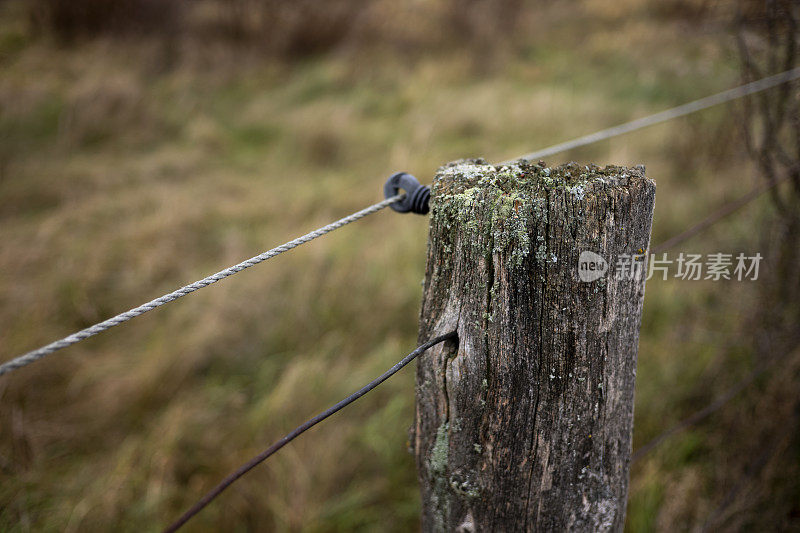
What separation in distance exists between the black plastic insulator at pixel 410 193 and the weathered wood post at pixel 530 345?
0.40 ft

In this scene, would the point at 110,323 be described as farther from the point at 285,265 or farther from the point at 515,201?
the point at 285,265

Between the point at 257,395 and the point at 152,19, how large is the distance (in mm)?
6506

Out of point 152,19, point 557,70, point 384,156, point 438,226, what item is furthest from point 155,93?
point 438,226

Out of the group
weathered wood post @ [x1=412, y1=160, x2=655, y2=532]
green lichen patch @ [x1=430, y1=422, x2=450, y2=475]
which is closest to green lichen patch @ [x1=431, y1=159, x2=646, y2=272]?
weathered wood post @ [x1=412, y1=160, x2=655, y2=532]

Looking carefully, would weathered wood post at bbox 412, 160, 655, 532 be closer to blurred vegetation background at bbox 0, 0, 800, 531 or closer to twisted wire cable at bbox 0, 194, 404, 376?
twisted wire cable at bbox 0, 194, 404, 376

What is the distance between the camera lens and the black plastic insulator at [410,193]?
38.0 inches

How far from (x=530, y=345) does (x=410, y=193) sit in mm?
400

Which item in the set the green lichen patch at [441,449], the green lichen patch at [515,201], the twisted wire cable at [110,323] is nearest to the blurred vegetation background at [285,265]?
the green lichen patch at [441,449]

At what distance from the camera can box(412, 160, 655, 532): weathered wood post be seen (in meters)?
0.71

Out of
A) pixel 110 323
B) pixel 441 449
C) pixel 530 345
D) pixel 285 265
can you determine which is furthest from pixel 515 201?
pixel 285 265

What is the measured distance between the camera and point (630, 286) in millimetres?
773

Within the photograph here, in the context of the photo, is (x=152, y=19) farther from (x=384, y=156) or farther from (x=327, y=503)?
(x=327, y=503)

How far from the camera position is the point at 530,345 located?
755 millimetres

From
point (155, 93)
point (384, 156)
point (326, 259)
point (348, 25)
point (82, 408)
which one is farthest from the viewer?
point (348, 25)
